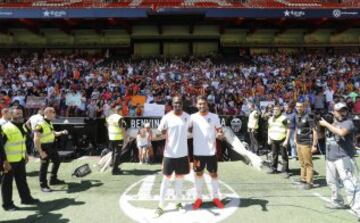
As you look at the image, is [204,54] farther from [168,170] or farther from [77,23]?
[168,170]

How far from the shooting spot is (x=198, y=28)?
27.9m

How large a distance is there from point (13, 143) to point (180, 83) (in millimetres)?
12730

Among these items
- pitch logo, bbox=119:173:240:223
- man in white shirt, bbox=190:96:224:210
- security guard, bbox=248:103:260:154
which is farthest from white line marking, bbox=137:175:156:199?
security guard, bbox=248:103:260:154

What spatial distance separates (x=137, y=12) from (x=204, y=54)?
6.30 m

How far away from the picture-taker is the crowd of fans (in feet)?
54.4

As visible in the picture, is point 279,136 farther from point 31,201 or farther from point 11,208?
point 11,208

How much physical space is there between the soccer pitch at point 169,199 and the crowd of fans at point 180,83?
229 inches

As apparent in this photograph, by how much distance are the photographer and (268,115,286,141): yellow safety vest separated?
2.85 m

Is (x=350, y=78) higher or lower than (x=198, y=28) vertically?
lower

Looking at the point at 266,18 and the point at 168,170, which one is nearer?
the point at 168,170

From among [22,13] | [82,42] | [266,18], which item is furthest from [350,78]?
[22,13]

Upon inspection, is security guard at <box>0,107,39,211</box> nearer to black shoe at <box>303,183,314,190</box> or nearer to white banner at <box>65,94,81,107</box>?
black shoe at <box>303,183,314,190</box>

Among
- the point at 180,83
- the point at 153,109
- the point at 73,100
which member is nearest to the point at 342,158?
the point at 153,109

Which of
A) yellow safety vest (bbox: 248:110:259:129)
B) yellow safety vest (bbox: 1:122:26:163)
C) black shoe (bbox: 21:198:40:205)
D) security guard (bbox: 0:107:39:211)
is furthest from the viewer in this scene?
yellow safety vest (bbox: 248:110:259:129)
